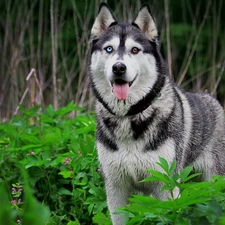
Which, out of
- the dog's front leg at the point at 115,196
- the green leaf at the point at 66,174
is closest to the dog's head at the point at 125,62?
the dog's front leg at the point at 115,196

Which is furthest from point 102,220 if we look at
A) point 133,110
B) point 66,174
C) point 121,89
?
point 121,89

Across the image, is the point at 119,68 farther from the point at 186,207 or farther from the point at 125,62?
the point at 186,207

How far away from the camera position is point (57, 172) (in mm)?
4926

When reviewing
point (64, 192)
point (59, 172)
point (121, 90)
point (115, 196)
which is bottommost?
point (64, 192)

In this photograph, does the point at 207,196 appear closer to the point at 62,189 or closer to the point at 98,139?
the point at 98,139

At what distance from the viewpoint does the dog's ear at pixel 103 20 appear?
4.14 m

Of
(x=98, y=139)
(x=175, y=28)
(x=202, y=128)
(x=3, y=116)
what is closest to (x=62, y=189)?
(x=98, y=139)

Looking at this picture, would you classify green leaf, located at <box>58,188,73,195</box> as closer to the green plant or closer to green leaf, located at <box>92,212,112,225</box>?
green leaf, located at <box>92,212,112,225</box>

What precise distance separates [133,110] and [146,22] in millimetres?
666

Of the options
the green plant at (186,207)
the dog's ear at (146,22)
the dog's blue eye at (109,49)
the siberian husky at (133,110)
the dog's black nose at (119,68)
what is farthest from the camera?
the dog's ear at (146,22)

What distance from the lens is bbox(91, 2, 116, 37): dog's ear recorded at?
4.14 meters

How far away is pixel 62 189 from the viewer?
475 cm

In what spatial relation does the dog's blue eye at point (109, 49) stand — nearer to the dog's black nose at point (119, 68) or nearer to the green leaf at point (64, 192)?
the dog's black nose at point (119, 68)

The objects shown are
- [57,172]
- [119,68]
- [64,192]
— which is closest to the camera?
[119,68]
